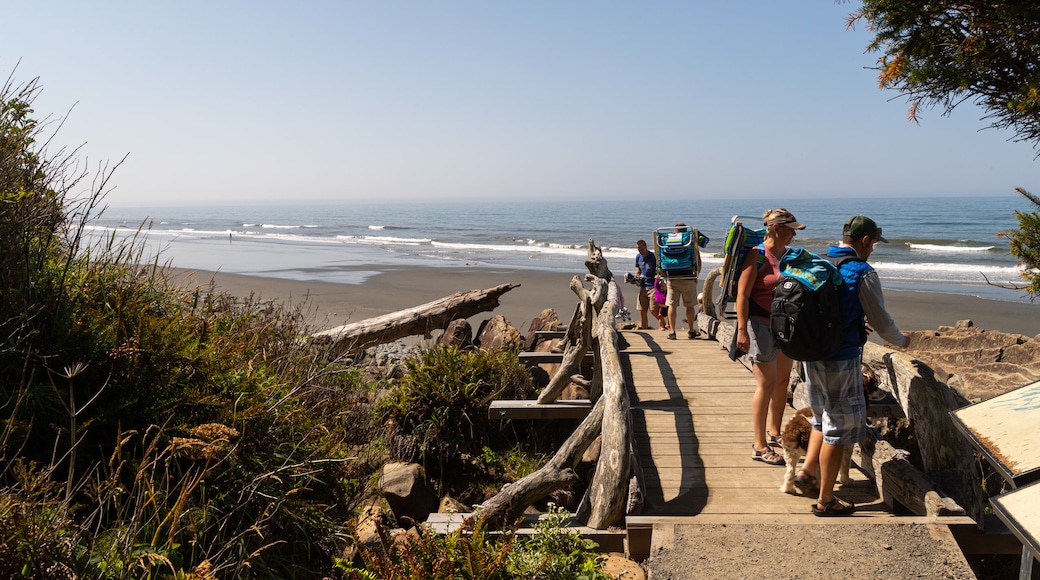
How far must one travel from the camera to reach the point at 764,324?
490cm

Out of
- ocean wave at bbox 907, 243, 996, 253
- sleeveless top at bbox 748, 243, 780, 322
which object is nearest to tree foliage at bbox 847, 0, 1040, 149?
sleeveless top at bbox 748, 243, 780, 322

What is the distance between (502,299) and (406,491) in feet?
45.3

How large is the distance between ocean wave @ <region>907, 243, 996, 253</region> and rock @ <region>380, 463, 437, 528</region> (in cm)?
3394

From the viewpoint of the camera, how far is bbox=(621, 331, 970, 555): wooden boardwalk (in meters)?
4.20

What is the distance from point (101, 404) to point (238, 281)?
2004 cm

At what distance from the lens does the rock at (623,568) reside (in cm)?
389

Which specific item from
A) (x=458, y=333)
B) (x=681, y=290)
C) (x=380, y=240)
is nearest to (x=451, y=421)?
(x=458, y=333)

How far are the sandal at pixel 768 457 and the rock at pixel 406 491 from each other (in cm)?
297

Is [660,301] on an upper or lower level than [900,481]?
upper

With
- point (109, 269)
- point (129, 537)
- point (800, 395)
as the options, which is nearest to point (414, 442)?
point (109, 269)

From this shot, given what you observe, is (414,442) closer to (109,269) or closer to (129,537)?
(109,269)

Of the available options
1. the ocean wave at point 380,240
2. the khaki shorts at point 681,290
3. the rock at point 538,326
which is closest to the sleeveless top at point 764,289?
the khaki shorts at point 681,290

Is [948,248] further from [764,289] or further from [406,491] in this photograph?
[406,491]

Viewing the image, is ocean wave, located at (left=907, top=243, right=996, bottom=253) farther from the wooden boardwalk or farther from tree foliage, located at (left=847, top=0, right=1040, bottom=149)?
tree foliage, located at (left=847, top=0, right=1040, bottom=149)
